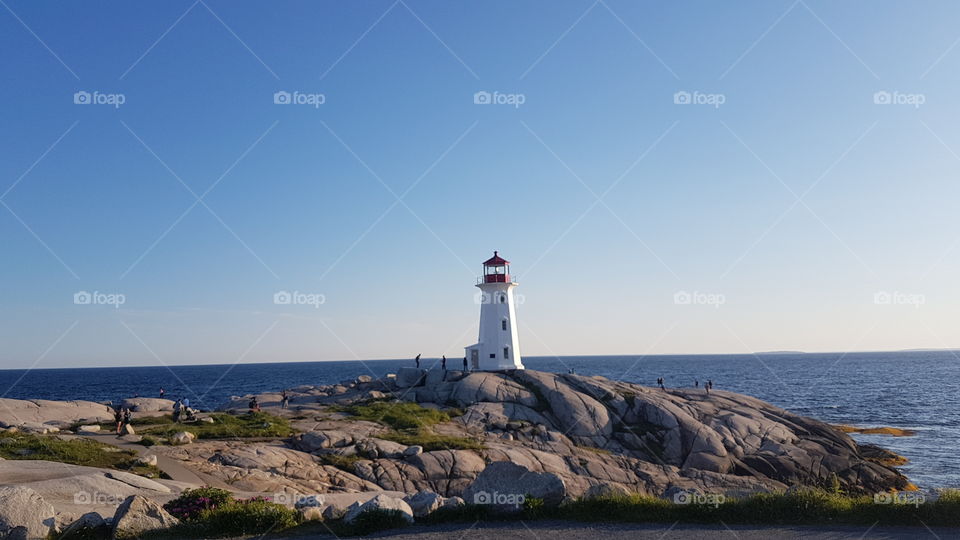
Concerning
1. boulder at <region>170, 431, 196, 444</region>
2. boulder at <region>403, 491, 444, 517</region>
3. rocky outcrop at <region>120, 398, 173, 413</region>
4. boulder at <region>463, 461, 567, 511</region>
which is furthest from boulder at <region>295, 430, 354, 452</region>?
rocky outcrop at <region>120, 398, 173, 413</region>

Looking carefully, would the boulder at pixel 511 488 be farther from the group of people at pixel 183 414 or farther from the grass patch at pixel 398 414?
the group of people at pixel 183 414

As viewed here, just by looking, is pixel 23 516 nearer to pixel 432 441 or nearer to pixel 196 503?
pixel 196 503

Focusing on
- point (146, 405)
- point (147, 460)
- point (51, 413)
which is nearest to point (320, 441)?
point (147, 460)

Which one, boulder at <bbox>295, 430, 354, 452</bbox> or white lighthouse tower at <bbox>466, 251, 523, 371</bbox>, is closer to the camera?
boulder at <bbox>295, 430, 354, 452</bbox>

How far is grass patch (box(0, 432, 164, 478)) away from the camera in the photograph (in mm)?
25172

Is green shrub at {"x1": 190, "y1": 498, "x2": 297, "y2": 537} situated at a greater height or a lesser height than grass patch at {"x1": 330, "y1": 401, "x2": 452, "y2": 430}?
greater

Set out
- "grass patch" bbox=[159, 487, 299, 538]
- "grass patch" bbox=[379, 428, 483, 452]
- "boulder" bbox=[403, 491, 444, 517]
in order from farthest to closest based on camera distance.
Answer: "grass patch" bbox=[379, 428, 483, 452] < "boulder" bbox=[403, 491, 444, 517] < "grass patch" bbox=[159, 487, 299, 538]

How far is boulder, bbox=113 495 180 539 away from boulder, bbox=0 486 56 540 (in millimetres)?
1379

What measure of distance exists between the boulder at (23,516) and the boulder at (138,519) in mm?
1379

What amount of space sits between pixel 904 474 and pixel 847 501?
116 ft

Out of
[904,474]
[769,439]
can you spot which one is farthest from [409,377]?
[904,474]

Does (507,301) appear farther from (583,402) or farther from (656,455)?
(656,455)

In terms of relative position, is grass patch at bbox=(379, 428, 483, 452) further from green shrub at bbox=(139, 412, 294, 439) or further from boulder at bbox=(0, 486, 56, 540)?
boulder at bbox=(0, 486, 56, 540)

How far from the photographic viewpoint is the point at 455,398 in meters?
46.3
